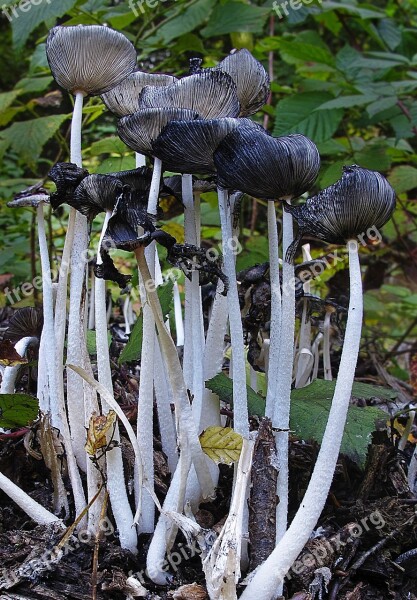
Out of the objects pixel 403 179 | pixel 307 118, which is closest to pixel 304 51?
pixel 307 118

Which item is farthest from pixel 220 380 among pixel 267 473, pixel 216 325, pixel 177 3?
pixel 177 3

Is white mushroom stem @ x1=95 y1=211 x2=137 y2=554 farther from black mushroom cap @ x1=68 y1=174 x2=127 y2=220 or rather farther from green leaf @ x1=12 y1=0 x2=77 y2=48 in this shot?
green leaf @ x1=12 y1=0 x2=77 y2=48

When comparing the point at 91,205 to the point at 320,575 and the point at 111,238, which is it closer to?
the point at 111,238

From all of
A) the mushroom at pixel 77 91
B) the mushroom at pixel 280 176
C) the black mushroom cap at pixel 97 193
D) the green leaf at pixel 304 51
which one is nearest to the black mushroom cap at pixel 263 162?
the mushroom at pixel 280 176

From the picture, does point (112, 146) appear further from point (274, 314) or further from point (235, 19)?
point (274, 314)

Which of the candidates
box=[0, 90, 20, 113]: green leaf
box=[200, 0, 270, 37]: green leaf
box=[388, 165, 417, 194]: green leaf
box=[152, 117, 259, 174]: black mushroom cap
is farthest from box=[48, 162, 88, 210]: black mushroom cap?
box=[388, 165, 417, 194]: green leaf

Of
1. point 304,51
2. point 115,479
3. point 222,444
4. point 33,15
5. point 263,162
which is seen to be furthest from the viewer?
point 304,51

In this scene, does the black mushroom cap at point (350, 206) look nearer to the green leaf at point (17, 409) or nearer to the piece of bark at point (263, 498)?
the piece of bark at point (263, 498)
